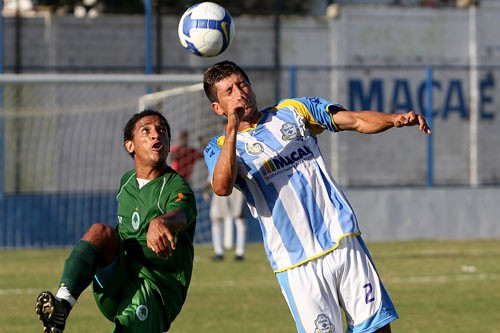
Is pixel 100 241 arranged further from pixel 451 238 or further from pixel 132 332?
pixel 451 238

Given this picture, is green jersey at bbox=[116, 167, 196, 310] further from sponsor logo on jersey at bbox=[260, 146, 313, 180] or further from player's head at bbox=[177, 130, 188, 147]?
player's head at bbox=[177, 130, 188, 147]

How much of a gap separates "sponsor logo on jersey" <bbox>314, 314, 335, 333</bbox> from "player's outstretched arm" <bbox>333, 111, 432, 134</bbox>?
3.23 ft

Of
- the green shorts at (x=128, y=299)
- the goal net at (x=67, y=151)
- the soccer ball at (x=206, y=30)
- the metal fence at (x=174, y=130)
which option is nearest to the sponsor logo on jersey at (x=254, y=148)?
the green shorts at (x=128, y=299)

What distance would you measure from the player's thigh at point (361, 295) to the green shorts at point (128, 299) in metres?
1.08

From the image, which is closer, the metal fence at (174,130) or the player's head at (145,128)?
the player's head at (145,128)

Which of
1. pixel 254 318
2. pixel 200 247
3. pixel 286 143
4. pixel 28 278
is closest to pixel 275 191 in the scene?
pixel 286 143

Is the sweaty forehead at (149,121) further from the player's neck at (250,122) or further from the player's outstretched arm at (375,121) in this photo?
the player's outstretched arm at (375,121)

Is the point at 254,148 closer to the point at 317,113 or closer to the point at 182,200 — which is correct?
the point at 317,113

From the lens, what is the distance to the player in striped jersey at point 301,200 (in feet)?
18.0

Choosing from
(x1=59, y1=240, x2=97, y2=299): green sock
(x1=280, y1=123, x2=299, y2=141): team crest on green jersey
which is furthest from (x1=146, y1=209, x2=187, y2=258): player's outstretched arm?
(x1=280, y1=123, x2=299, y2=141): team crest on green jersey

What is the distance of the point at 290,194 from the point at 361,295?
0.64m

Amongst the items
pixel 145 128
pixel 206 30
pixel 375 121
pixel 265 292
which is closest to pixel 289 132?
pixel 375 121

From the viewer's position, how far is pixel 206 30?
7.68 m

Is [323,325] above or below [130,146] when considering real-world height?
below
